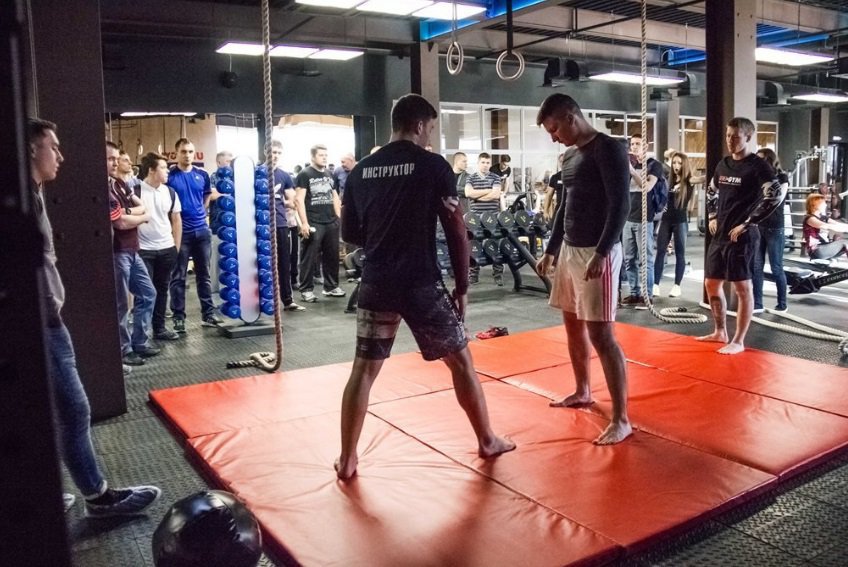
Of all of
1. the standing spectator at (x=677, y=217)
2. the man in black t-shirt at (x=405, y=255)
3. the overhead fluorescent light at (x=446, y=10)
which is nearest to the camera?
the man in black t-shirt at (x=405, y=255)

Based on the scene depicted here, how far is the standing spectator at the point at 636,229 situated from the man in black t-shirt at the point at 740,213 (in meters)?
1.88

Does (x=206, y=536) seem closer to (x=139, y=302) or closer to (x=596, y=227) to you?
(x=596, y=227)

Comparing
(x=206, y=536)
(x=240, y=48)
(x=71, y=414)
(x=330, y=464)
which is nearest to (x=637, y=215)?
(x=330, y=464)

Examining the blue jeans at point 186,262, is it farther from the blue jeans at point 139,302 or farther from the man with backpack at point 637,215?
the man with backpack at point 637,215

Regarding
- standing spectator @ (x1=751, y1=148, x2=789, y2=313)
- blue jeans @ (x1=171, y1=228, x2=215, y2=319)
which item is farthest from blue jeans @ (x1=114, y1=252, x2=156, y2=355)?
standing spectator @ (x1=751, y1=148, x2=789, y2=313)

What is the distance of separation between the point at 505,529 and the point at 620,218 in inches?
57.6

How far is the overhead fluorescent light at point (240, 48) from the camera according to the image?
29.2 feet

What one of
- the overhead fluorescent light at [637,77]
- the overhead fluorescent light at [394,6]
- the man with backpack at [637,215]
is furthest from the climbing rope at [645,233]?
the overhead fluorescent light at [637,77]

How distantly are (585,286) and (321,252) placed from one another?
5335 millimetres

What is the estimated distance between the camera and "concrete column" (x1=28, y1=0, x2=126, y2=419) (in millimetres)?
3605

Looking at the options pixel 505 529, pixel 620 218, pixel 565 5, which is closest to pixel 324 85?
pixel 565 5

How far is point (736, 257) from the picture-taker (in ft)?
15.6

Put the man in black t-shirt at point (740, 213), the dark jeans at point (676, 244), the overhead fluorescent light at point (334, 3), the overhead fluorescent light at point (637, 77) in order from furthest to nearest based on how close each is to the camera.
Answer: the overhead fluorescent light at point (637, 77)
the dark jeans at point (676, 244)
the overhead fluorescent light at point (334, 3)
the man in black t-shirt at point (740, 213)

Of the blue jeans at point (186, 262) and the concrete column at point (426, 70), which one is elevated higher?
the concrete column at point (426, 70)
